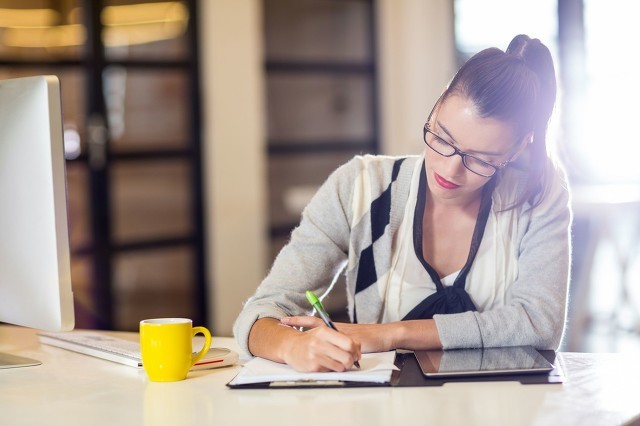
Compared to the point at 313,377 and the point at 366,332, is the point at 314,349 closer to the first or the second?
the point at 313,377

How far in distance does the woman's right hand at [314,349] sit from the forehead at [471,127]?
0.42 m

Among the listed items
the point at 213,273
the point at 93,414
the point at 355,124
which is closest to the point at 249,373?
the point at 93,414

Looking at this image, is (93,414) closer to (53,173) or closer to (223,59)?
(53,173)

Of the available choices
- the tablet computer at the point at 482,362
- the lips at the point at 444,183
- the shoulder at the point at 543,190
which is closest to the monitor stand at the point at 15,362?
the tablet computer at the point at 482,362

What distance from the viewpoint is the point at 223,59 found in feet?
15.5

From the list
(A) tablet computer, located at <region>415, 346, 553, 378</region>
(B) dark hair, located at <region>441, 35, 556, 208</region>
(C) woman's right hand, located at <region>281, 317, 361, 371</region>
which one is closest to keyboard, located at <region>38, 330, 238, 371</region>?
(C) woman's right hand, located at <region>281, 317, 361, 371</region>

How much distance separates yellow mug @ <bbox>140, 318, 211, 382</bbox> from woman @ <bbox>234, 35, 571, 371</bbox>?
15 centimetres

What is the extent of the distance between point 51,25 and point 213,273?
1.51 m

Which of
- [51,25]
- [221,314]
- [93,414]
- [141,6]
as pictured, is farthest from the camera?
[221,314]

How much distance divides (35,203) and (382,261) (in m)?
0.68

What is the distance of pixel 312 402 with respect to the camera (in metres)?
1.21

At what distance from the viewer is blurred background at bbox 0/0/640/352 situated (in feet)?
14.1

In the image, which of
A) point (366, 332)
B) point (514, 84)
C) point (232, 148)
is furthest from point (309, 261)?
point (232, 148)

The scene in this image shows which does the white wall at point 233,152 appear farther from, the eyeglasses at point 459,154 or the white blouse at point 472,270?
the eyeglasses at point 459,154
